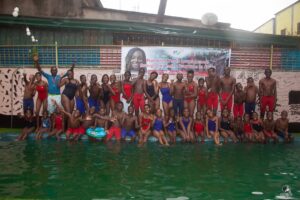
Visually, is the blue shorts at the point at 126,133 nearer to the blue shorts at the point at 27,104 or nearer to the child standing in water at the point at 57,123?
the child standing in water at the point at 57,123

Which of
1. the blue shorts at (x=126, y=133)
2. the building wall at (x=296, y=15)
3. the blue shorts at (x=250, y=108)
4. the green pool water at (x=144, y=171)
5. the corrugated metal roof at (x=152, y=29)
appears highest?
the building wall at (x=296, y=15)

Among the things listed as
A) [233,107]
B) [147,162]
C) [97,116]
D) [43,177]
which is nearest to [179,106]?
[233,107]

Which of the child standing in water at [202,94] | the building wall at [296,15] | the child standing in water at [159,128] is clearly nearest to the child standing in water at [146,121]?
the child standing in water at [159,128]

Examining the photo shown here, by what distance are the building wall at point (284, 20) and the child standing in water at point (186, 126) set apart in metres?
19.2

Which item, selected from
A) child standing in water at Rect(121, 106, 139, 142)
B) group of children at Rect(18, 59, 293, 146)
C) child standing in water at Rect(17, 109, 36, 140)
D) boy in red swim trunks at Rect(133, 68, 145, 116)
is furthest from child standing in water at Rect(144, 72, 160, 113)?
child standing in water at Rect(17, 109, 36, 140)

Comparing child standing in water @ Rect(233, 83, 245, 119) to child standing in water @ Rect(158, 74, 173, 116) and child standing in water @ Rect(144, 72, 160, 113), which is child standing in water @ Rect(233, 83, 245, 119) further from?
child standing in water @ Rect(144, 72, 160, 113)

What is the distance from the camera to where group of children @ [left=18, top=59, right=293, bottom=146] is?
33.7ft

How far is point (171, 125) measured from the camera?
10.3 metres

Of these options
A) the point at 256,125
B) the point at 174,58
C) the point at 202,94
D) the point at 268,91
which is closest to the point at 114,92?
the point at 174,58

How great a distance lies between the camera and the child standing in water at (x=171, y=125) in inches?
398

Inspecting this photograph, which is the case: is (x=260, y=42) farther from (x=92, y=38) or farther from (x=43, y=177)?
(x=43, y=177)

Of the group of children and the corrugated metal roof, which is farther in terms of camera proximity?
the corrugated metal roof

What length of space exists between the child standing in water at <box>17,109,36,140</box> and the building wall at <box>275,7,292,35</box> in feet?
72.4

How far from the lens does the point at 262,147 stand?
9.51m
